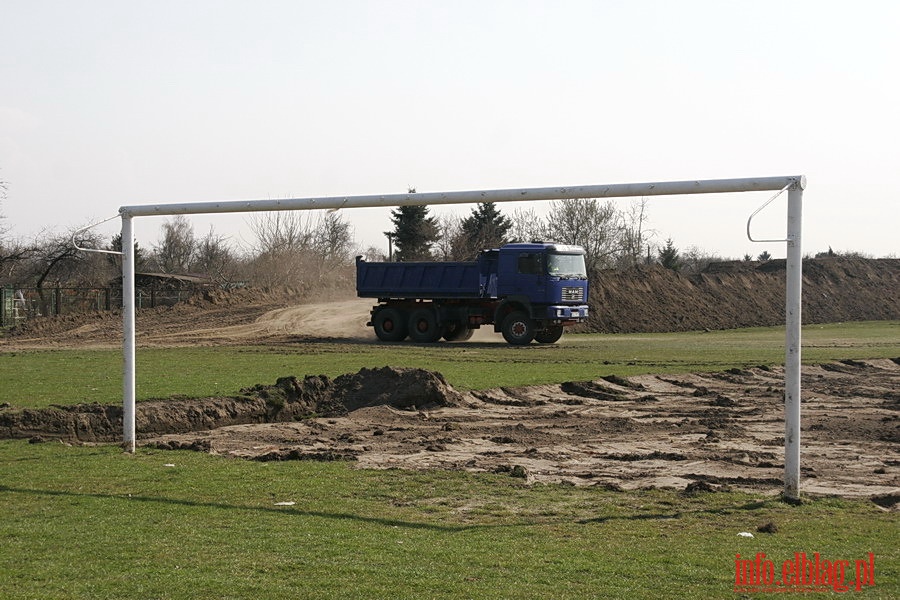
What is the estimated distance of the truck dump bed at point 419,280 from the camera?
3694 centimetres

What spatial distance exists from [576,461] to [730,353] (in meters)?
21.7

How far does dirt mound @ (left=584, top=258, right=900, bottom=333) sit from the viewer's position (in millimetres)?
53531

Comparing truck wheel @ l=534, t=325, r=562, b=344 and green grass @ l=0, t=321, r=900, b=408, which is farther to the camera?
truck wheel @ l=534, t=325, r=562, b=344

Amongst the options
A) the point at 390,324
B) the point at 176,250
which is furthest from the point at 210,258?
the point at 390,324

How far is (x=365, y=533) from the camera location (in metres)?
8.52

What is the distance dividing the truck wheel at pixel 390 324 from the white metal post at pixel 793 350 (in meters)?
29.2

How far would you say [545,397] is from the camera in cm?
2036

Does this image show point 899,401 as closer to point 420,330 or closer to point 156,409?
point 156,409

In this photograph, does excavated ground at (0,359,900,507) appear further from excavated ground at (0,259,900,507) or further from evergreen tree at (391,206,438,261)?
evergreen tree at (391,206,438,261)

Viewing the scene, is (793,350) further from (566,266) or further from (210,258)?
(210,258)

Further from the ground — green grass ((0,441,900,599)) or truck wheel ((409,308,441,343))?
truck wheel ((409,308,441,343))

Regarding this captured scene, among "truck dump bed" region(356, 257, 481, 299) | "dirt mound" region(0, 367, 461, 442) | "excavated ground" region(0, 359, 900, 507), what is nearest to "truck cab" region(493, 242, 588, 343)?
"truck dump bed" region(356, 257, 481, 299)

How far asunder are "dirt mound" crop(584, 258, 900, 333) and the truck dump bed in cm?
1514

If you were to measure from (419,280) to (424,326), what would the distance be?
68.6 inches
